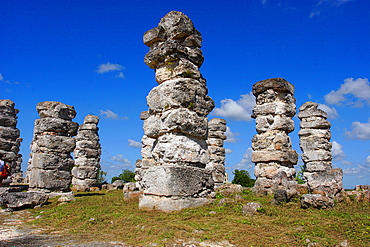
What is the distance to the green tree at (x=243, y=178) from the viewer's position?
1894cm

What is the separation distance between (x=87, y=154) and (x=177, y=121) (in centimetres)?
1346

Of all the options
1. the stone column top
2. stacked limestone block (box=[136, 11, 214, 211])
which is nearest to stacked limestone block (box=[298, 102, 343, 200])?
the stone column top

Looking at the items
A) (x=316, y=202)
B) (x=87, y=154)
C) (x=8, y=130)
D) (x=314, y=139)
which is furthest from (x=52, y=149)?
(x=314, y=139)

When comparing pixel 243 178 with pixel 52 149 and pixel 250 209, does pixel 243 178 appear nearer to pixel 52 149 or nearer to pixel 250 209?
pixel 52 149

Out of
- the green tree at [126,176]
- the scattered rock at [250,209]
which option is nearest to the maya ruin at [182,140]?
the scattered rock at [250,209]

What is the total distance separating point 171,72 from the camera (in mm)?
7230

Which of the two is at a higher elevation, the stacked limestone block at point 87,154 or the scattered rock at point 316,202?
the stacked limestone block at point 87,154

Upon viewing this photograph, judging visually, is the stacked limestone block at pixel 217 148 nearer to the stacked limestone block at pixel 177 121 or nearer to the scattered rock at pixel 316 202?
the stacked limestone block at pixel 177 121

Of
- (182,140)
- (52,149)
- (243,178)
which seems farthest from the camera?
(243,178)

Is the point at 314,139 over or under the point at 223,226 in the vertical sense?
over

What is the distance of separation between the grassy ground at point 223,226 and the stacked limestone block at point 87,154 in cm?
1192

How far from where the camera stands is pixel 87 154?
60.7 ft

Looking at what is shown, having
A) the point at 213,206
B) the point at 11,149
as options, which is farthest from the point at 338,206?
the point at 11,149

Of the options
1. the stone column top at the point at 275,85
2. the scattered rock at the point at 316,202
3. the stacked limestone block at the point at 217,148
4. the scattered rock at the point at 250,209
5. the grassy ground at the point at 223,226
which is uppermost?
the stone column top at the point at 275,85
